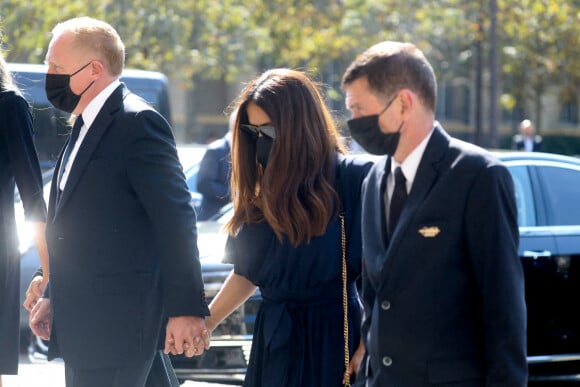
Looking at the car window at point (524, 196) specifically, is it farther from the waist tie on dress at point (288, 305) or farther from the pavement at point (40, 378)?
the waist tie on dress at point (288, 305)

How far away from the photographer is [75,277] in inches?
153

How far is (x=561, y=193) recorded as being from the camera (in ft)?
25.1

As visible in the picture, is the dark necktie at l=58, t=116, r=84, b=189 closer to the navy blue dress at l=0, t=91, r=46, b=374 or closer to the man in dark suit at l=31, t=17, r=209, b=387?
the man in dark suit at l=31, t=17, r=209, b=387

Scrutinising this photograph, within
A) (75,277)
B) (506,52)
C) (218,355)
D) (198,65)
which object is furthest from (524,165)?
(506,52)

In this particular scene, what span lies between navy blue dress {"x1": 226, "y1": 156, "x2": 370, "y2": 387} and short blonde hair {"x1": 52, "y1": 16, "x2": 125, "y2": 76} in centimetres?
80

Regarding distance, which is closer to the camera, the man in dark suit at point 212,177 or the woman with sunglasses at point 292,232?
the woman with sunglasses at point 292,232

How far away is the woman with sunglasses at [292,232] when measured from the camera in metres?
3.86

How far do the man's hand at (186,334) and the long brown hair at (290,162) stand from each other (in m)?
0.39

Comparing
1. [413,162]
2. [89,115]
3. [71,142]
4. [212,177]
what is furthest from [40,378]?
[413,162]

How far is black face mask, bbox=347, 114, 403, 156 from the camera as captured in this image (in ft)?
10.8

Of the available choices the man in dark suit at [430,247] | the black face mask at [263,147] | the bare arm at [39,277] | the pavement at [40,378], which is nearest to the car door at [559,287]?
the pavement at [40,378]

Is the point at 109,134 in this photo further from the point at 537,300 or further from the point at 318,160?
the point at 537,300

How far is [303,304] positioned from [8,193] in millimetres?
1260

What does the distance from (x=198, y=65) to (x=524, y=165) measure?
83.5 ft
